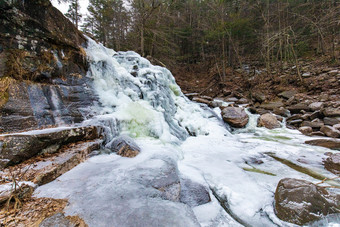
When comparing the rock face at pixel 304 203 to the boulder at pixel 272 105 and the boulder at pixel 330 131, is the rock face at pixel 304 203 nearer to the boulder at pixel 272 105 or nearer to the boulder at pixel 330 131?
the boulder at pixel 330 131

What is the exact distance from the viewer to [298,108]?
7.29 meters

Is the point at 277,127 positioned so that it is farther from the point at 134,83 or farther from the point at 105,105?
the point at 105,105

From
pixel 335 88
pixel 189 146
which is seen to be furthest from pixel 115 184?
pixel 335 88

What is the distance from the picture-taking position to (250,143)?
16.7 ft

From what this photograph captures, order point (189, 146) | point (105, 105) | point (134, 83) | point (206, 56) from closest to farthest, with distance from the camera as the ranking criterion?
point (105, 105) → point (189, 146) → point (134, 83) → point (206, 56)

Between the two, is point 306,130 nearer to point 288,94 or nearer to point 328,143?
point 328,143

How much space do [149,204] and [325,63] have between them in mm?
13929

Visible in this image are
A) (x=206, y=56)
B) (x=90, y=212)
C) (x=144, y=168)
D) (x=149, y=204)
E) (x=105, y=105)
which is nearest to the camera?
(x=90, y=212)

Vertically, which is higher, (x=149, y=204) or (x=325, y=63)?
(x=325, y=63)

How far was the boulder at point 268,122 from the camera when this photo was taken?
21.8 feet

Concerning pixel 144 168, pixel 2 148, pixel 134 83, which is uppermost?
pixel 134 83

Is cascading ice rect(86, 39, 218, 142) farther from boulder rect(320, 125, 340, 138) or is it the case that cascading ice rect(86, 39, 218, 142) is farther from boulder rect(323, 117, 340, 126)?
boulder rect(323, 117, 340, 126)

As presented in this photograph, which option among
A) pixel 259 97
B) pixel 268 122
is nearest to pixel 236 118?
pixel 268 122

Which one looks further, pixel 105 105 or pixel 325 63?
pixel 325 63
